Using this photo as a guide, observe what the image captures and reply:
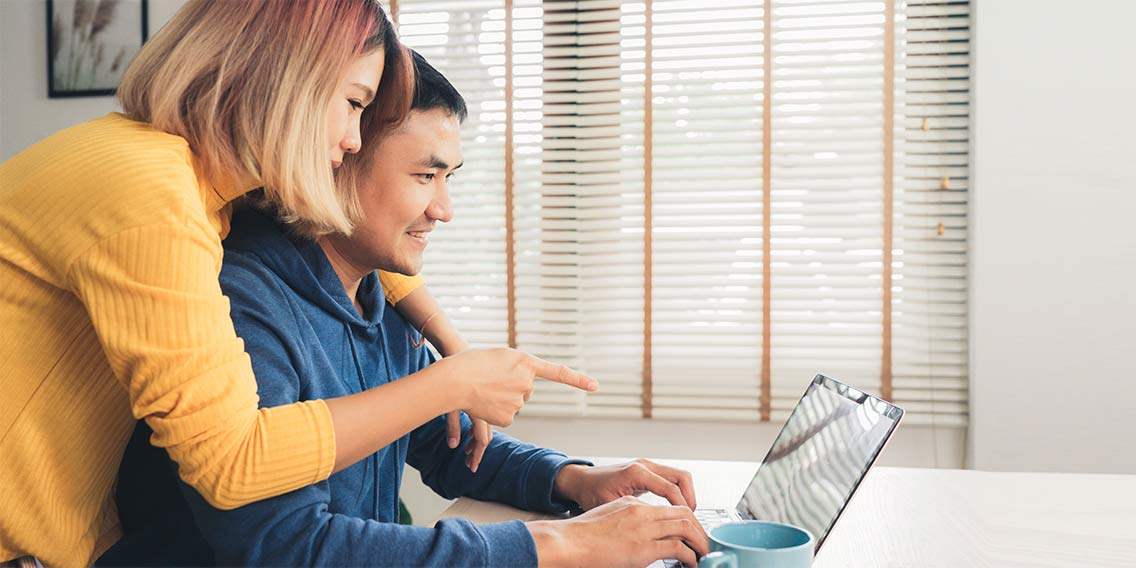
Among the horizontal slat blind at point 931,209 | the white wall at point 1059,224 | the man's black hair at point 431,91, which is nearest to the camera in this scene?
the man's black hair at point 431,91

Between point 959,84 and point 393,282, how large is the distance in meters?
1.74

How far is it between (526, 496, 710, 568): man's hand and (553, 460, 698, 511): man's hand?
0.20 m

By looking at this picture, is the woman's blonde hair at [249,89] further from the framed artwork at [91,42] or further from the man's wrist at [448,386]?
the framed artwork at [91,42]

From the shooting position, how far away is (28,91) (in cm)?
296

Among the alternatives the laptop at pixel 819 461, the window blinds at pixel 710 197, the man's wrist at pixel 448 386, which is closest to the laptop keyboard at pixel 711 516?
the laptop at pixel 819 461

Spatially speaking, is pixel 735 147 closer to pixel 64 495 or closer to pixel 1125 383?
pixel 1125 383

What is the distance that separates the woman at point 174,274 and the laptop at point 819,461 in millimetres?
300

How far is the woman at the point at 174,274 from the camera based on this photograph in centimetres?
79

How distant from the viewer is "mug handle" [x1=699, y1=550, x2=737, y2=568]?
74 centimetres

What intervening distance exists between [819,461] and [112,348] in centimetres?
74

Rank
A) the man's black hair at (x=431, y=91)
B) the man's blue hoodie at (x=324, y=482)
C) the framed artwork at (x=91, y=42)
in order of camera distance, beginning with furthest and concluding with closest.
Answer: the framed artwork at (x=91, y=42) < the man's black hair at (x=431, y=91) < the man's blue hoodie at (x=324, y=482)

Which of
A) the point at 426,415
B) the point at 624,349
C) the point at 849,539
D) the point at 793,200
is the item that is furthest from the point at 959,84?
the point at 426,415

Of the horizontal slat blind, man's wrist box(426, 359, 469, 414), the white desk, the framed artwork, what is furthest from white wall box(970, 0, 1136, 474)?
the framed artwork

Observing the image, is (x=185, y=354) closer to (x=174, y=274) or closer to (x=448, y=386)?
(x=174, y=274)
